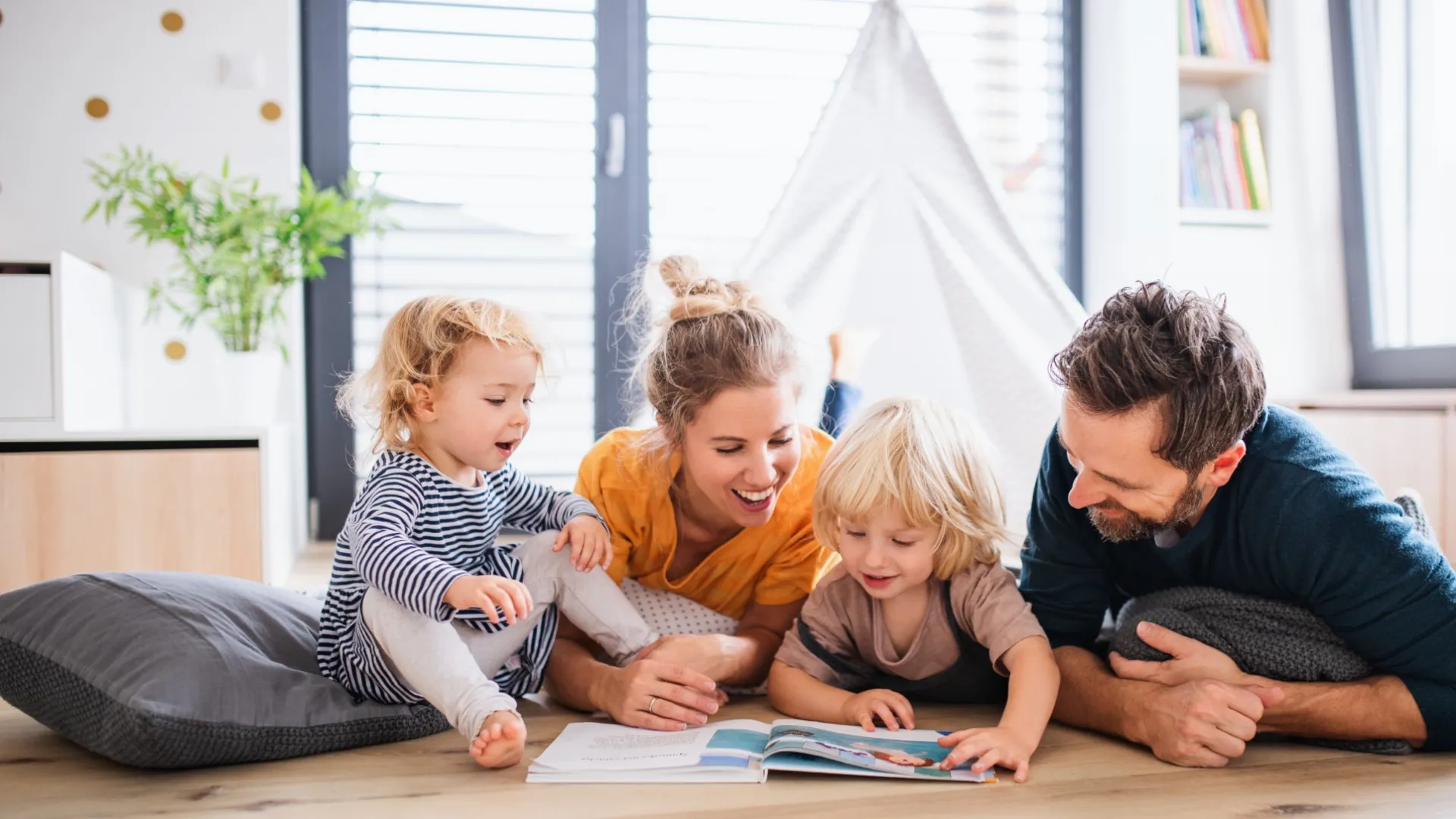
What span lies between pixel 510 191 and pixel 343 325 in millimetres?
532

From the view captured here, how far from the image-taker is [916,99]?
211cm

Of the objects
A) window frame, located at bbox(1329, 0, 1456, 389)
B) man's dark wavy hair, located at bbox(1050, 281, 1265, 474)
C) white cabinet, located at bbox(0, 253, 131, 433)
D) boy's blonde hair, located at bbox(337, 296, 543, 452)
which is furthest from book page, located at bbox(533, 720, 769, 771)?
window frame, located at bbox(1329, 0, 1456, 389)

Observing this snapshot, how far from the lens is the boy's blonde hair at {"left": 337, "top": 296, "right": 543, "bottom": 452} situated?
1.29 m

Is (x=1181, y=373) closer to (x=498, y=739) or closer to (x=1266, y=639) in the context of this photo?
(x=1266, y=639)

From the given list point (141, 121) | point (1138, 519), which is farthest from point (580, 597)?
point (141, 121)

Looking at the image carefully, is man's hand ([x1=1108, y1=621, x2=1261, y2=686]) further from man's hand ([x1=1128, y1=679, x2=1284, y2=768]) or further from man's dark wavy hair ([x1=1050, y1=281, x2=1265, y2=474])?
man's dark wavy hair ([x1=1050, y1=281, x2=1265, y2=474])

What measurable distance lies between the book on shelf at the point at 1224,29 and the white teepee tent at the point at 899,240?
108 cm

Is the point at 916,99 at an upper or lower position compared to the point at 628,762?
upper

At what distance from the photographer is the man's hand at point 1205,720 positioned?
108cm

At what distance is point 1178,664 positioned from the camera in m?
1.16

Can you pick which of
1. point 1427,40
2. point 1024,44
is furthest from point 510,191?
point 1427,40

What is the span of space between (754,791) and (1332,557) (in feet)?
1.99

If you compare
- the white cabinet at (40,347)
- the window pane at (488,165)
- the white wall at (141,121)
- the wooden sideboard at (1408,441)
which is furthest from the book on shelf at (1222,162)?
the white cabinet at (40,347)

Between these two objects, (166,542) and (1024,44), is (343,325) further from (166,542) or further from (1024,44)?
(1024,44)
